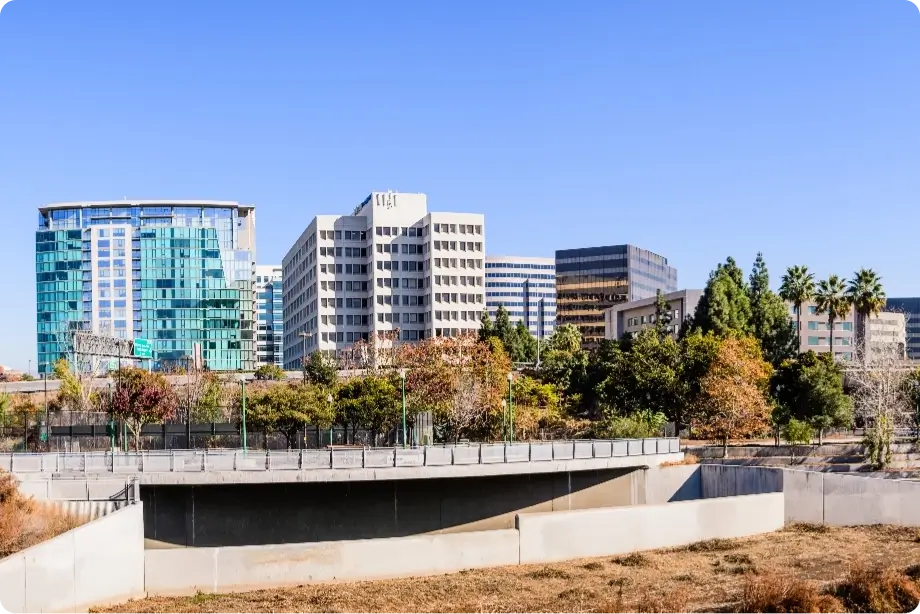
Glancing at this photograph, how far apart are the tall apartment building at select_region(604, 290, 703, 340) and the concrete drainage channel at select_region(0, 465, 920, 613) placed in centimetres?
8938

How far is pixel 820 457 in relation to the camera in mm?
67312

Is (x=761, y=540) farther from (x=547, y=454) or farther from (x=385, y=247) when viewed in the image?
(x=385, y=247)

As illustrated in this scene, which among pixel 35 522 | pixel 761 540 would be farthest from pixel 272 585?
pixel 761 540

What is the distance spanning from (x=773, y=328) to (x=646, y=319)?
151ft

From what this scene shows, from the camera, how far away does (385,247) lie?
516 ft

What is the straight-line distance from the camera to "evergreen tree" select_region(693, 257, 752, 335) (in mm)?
104812

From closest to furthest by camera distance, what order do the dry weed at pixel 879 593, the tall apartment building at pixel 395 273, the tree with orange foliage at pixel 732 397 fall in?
1. the dry weed at pixel 879 593
2. the tree with orange foliage at pixel 732 397
3. the tall apartment building at pixel 395 273

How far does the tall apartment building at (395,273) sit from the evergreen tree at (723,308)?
5433 centimetres

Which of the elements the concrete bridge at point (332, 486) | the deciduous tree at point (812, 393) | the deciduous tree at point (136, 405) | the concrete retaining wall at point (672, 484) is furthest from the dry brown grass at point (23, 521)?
the deciduous tree at point (812, 393)

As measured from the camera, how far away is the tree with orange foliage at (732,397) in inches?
3105

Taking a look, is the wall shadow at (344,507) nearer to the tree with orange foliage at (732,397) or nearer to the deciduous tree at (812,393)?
the tree with orange foliage at (732,397)

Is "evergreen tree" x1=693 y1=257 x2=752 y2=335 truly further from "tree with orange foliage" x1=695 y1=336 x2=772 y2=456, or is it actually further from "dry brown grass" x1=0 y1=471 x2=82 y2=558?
"dry brown grass" x1=0 y1=471 x2=82 y2=558

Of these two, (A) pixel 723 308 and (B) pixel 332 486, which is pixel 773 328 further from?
(B) pixel 332 486

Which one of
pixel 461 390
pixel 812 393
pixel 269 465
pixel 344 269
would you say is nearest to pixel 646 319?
pixel 344 269
